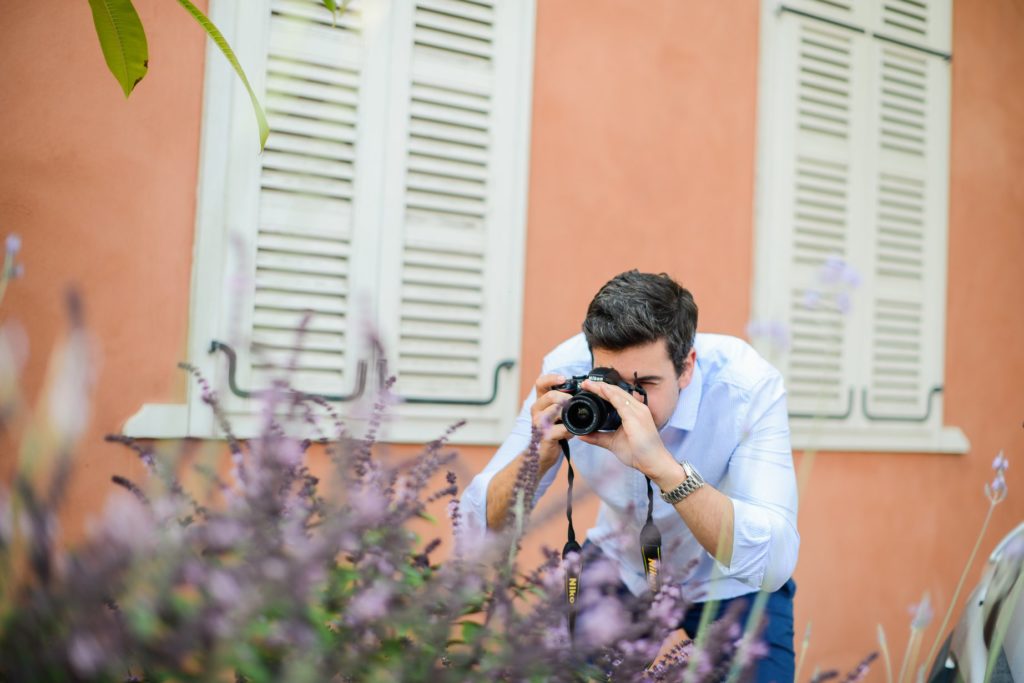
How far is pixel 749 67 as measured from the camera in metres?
3.20

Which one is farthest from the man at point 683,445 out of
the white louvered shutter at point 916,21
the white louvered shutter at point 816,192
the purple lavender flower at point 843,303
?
the white louvered shutter at point 916,21

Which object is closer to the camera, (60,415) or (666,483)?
(60,415)

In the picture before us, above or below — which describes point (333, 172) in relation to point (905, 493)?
above

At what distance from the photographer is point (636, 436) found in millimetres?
1716

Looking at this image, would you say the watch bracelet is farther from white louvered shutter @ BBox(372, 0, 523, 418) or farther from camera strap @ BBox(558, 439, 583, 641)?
white louvered shutter @ BBox(372, 0, 523, 418)

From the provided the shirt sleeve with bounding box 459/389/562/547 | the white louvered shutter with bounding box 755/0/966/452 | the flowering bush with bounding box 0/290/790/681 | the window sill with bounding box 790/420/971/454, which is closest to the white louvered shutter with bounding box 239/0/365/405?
the shirt sleeve with bounding box 459/389/562/547

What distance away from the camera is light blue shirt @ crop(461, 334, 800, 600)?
1780 millimetres

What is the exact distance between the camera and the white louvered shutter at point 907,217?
11.5 feet

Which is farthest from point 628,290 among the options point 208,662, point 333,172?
point 208,662

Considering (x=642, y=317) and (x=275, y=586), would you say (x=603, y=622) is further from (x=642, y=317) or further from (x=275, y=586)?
(x=642, y=317)

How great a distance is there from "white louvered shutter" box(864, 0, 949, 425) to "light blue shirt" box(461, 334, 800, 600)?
1.58 m

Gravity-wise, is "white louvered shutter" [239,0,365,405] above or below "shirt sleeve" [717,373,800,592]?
above

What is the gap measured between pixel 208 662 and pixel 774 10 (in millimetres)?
3346

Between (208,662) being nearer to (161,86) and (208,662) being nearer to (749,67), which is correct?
(161,86)
